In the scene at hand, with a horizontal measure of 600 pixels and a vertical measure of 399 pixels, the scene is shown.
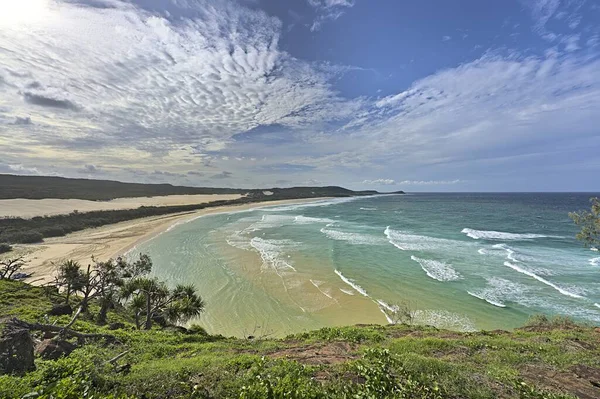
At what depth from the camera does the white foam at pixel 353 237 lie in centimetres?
3903

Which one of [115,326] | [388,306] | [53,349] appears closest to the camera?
[53,349]

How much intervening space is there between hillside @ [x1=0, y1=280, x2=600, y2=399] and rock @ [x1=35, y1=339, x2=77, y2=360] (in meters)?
0.40

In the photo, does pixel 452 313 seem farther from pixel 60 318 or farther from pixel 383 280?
pixel 60 318

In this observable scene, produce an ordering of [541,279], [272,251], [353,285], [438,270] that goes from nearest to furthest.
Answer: [353,285]
[541,279]
[438,270]
[272,251]

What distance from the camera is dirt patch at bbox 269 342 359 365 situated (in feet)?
26.9

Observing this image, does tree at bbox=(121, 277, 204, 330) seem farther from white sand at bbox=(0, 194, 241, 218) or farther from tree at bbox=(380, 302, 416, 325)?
white sand at bbox=(0, 194, 241, 218)

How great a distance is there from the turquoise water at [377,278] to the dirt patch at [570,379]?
9.71 meters

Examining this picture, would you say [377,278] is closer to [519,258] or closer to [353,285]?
[353,285]

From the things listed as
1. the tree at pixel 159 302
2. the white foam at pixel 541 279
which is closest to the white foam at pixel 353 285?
the tree at pixel 159 302

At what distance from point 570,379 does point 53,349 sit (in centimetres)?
1424

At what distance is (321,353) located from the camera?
9023mm

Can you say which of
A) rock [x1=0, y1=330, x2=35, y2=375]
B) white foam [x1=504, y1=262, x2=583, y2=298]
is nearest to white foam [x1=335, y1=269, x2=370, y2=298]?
white foam [x1=504, y1=262, x2=583, y2=298]

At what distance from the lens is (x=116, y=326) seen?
12.7 meters

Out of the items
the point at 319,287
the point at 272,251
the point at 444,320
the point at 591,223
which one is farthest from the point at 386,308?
the point at 272,251
